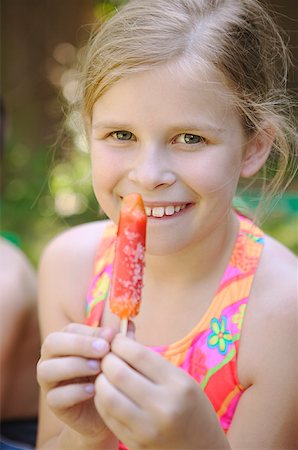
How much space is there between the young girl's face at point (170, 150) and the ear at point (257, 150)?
99 millimetres

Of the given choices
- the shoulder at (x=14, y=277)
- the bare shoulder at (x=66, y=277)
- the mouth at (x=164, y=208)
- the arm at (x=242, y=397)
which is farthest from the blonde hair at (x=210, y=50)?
the shoulder at (x=14, y=277)

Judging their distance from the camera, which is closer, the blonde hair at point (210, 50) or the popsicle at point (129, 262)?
the popsicle at point (129, 262)

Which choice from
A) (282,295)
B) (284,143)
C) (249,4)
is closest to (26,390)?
(282,295)

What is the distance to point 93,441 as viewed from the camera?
2.03m

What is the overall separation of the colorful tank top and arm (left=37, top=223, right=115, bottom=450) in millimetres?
471

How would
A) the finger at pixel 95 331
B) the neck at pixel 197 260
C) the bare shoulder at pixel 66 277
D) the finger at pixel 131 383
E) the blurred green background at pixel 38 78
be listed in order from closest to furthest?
the finger at pixel 131 383, the finger at pixel 95 331, the neck at pixel 197 260, the bare shoulder at pixel 66 277, the blurred green background at pixel 38 78

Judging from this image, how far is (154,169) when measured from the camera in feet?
6.89

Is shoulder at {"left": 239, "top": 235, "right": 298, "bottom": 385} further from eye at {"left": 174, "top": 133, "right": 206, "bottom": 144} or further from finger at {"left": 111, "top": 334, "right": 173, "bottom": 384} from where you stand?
finger at {"left": 111, "top": 334, "right": 173, "bottom": 384}

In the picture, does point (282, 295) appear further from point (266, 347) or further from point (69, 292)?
point (69, 292)

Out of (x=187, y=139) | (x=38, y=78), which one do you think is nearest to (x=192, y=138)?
(x=187, y=139)

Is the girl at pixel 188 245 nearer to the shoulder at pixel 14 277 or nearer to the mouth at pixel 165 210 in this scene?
the mouth at pixel 165 210

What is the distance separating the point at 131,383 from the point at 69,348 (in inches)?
8.6

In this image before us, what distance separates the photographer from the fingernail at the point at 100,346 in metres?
1.74

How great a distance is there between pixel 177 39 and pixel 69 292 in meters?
1.11
